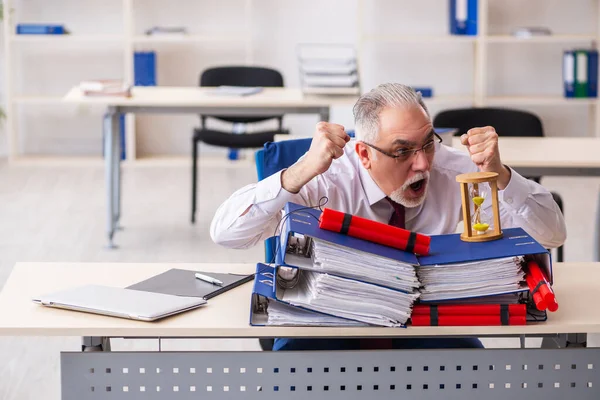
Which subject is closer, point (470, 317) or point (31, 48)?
point (470, 317)

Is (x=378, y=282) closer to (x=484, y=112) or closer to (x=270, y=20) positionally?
(x=484, y=112)

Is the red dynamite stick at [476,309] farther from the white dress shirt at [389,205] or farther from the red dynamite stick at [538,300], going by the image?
the white dress shirt at [389,205]

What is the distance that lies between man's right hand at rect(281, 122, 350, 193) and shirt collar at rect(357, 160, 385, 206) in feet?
0.66

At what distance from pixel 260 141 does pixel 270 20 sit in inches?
68.8

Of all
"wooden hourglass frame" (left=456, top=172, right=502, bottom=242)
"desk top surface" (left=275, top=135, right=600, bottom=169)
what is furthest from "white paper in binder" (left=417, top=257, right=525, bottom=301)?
"desk top surface" (left=275, top=135, right=600, bottom=169)

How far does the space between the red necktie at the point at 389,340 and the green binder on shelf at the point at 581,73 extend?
4348mm

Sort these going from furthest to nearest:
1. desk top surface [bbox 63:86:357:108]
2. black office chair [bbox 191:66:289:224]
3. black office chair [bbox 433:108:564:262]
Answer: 1. black office chair [bbox 191:66:289:224]
2. desk top surface [bbox 63:86:357:108]
3. black office chair [bbox 433:108:564:262]

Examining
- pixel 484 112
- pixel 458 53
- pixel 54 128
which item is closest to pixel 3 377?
pixel 484 112

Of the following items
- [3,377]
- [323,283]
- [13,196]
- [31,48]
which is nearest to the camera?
[323,283]

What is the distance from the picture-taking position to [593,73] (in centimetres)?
619

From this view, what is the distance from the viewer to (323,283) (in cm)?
172

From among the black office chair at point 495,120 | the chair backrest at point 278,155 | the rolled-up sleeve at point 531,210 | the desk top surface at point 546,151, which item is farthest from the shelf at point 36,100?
the rolled-up sleeve at point 531,210

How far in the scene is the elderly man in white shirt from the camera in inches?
79.4

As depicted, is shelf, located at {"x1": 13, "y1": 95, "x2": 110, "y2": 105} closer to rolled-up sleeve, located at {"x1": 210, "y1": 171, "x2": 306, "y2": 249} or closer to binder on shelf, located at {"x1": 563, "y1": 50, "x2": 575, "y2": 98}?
binder on shelf, located at {"x1": 563, "y1": 50, "x2": 575, "y2": 98}
